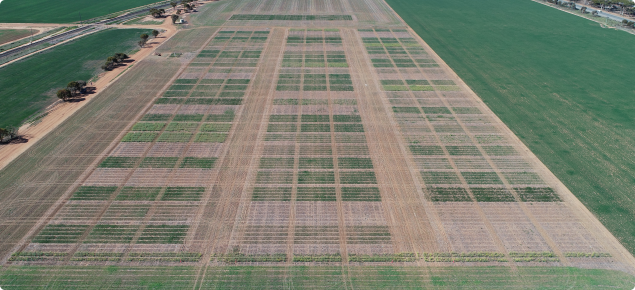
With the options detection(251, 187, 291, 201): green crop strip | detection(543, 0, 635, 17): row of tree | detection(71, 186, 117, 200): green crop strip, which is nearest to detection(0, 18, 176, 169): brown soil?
detection(71, 186, 117, 200): green crop strip

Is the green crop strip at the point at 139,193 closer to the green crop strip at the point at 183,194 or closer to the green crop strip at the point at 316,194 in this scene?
the green crop strip at the point at 183,194

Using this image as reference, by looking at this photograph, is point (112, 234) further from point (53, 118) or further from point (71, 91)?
point (71, 91)

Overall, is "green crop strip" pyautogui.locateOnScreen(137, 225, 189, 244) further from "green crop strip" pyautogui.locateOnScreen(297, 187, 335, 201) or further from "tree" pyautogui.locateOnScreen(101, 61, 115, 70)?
"tree" pyautogui.locateOnScreen(101, 61, 115, 70)

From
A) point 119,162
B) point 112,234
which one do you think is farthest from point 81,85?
point 112,234

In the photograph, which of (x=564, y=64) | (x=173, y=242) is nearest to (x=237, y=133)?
(x=173, y=242)

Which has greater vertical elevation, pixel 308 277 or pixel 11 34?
pixel 11 34
